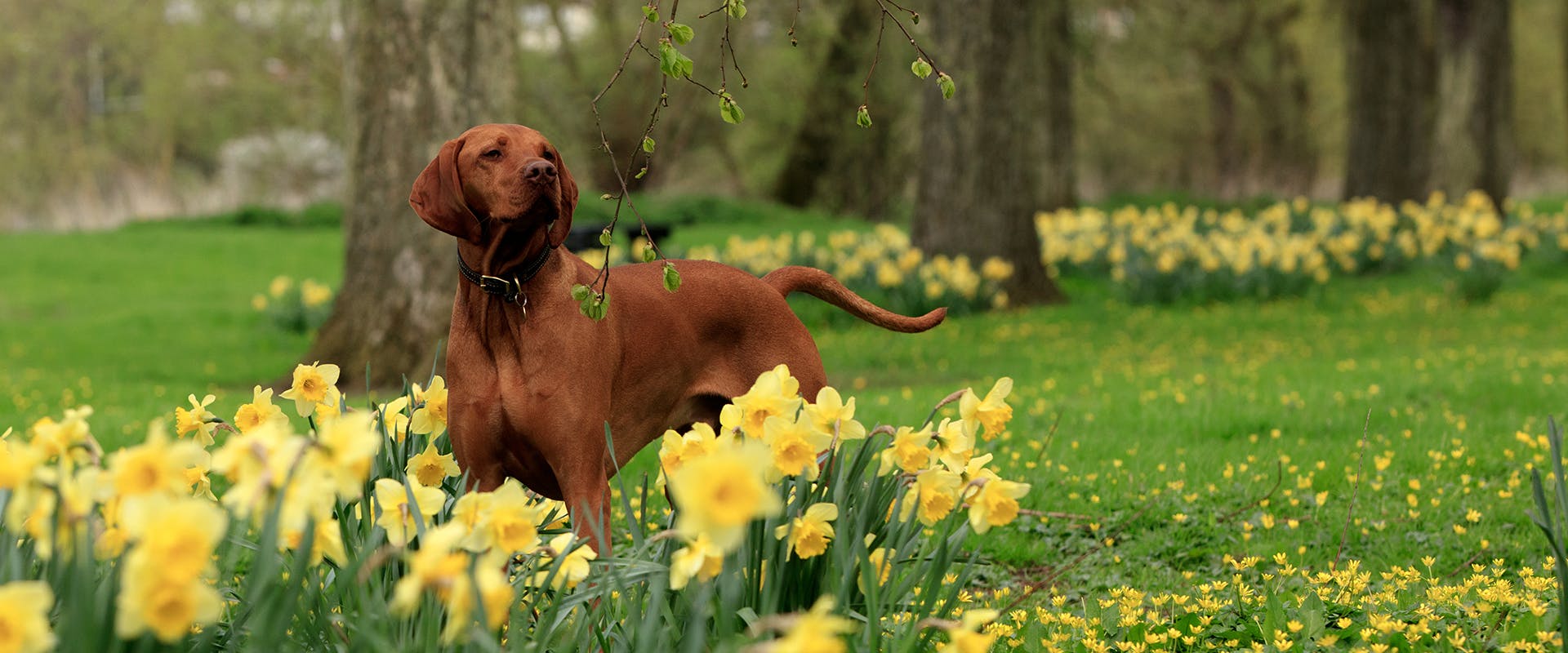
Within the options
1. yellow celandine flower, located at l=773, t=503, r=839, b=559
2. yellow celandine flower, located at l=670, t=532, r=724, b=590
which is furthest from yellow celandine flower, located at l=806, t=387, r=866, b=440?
yellow celandine flower, located at l=670, t=532, r=724, b=590

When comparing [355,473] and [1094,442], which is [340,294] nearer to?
[1094,442]

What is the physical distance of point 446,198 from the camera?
2.88 m

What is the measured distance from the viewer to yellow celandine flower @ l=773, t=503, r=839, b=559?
2.42 metres

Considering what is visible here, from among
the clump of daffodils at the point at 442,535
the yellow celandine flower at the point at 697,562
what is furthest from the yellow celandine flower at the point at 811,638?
A: the yellow celandine flower at the point at 697,562

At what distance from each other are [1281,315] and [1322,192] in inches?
992

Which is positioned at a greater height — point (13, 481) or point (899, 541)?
point (13, 481)

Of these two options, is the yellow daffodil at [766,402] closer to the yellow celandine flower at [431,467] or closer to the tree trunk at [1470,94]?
the yellow celandine flower at [431,467]

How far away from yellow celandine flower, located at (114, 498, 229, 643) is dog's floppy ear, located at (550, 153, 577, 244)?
1.34 metres

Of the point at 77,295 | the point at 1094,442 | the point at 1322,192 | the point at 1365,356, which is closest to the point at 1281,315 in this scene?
the point at 1365,356

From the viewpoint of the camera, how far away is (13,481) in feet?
6.18

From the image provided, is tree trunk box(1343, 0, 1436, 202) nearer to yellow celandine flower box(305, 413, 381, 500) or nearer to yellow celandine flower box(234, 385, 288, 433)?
yellow celandine flower box(234, 385, 288, 433)

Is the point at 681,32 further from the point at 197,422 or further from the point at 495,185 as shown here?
the point at 197,422

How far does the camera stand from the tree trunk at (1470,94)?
15.7 meters

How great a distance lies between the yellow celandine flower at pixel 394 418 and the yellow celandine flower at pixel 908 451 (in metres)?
1.28
